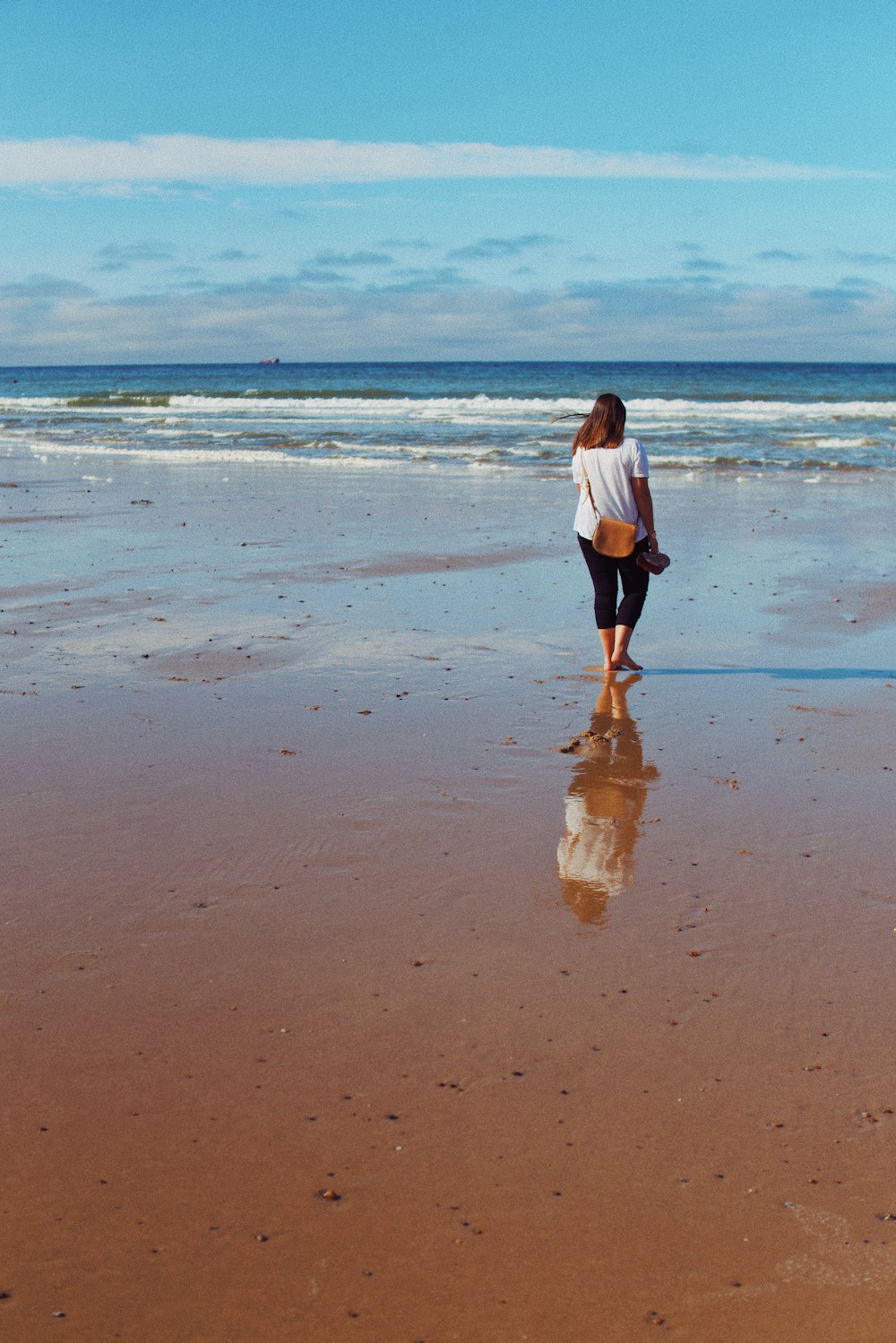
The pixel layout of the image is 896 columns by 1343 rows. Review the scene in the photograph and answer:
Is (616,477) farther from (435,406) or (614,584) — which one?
(435,406)

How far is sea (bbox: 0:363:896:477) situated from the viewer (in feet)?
74.8

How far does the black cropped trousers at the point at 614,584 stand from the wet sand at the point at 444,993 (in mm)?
364

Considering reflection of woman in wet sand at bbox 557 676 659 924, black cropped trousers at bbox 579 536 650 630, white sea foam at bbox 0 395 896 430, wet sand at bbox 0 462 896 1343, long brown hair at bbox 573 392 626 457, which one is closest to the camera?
wet sand at bbox 0 462 896 1343

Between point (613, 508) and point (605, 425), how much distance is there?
19.3 inches

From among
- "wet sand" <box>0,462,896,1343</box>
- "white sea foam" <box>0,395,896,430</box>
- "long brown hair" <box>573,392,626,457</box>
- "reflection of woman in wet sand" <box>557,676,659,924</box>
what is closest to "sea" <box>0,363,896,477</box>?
"white sea foam" <box>0,395,896,430</box>

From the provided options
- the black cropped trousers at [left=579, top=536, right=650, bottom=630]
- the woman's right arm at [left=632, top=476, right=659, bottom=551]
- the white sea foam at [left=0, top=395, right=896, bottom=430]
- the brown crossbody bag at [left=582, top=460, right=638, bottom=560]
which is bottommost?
the black cropped trousers at [left=579, top=536, right=650, bottom=630]

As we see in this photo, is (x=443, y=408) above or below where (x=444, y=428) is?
above

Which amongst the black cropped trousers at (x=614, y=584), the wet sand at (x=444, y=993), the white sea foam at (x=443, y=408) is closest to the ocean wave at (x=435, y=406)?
the white sea foam at (x=443, y=408)

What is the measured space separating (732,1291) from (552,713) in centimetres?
408

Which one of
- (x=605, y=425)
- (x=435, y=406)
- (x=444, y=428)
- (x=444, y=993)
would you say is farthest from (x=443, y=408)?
(x=444, y=993)

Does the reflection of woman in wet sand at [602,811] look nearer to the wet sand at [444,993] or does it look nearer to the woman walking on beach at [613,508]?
the wet sand at [444,993]

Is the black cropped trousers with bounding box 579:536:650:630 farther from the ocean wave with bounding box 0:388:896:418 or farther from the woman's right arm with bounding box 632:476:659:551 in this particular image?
the ocean wave with bounding box 0:388:896:418

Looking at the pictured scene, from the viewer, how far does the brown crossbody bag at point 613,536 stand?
716 centimetres

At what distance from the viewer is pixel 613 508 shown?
7.19m
